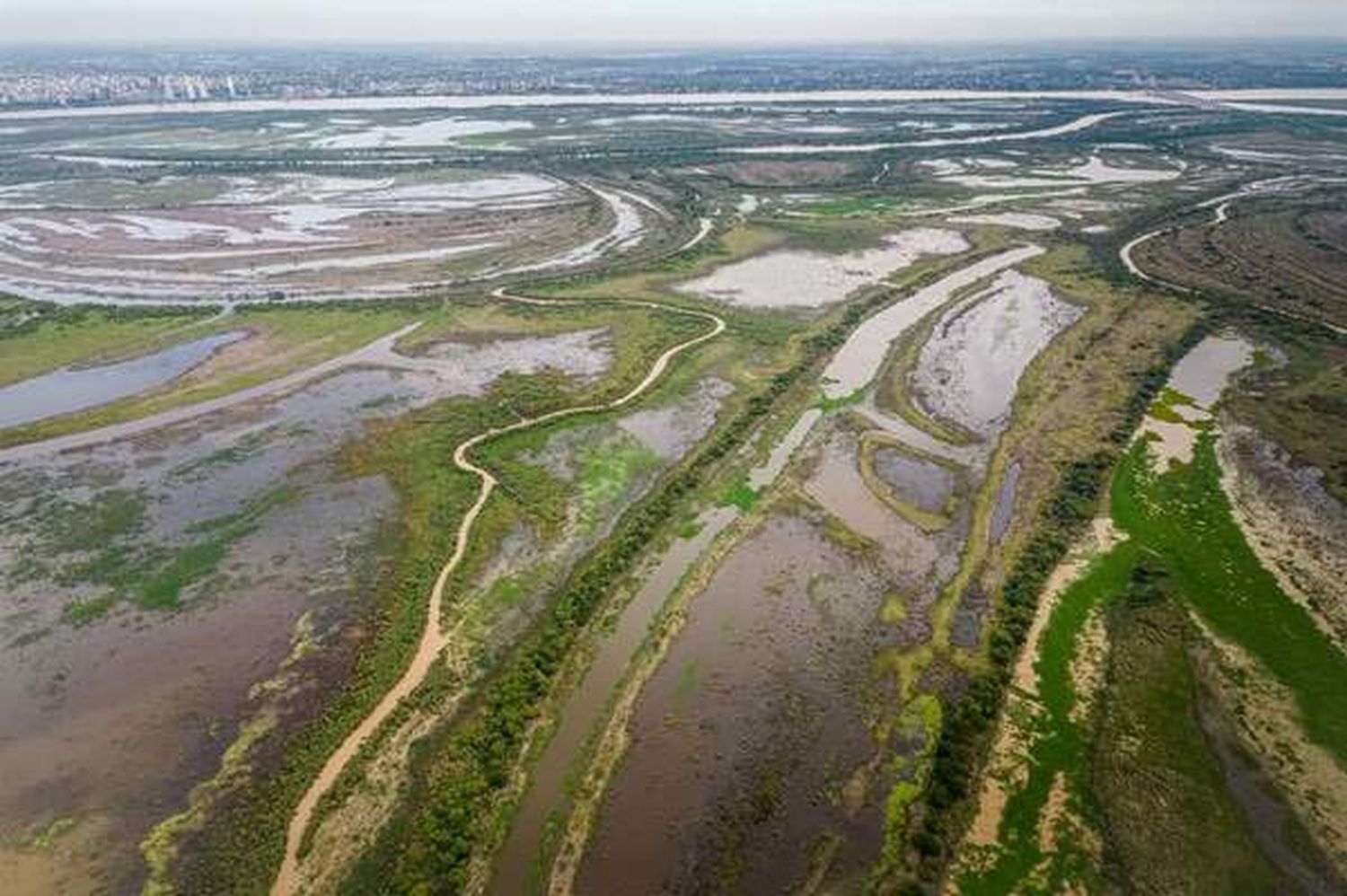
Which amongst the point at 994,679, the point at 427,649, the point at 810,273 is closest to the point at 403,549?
the point at 427,649

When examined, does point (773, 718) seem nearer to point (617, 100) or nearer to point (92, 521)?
point (92, 521)

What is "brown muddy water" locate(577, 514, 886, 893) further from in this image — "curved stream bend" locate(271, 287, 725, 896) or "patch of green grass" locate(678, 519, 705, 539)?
"curved stream bend" locate(271, 287, 725, 896)

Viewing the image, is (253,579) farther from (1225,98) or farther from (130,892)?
(1225,98)

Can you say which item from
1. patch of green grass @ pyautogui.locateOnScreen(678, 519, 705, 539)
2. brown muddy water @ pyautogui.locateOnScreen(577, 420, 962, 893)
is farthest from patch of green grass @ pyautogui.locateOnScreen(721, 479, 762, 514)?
patch of green grass @ pyautogui.locateOnScreen(678, 519, 705, 539)

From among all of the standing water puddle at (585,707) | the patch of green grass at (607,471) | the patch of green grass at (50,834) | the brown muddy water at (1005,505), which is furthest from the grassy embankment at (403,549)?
the brown muddy water at (1005,505)

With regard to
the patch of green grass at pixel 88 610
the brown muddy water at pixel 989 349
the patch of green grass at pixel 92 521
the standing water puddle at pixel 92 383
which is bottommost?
the standing water puddle at pixel 92 383

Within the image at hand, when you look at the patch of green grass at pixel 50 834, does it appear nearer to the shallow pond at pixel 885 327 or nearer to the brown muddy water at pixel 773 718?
the brown muddy water at pixel 773 718

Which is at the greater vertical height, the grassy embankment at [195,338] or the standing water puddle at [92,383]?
the grassy embankment at [195,338]

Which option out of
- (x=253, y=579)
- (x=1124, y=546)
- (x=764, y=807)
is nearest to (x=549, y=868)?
(x=764, y=807)
